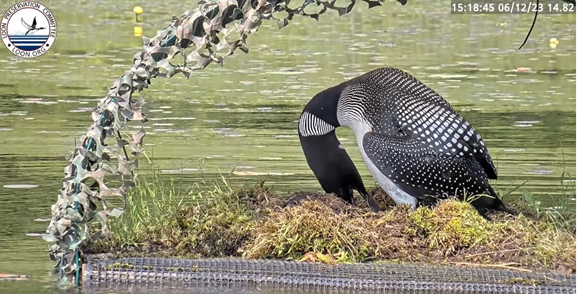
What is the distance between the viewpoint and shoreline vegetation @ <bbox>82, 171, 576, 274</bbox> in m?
8.22

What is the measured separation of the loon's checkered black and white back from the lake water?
154 centimetres

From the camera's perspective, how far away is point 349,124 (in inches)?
367

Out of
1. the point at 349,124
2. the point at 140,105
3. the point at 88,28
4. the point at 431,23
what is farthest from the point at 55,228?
the point at 431,23

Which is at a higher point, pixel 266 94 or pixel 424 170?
pixel 424 170

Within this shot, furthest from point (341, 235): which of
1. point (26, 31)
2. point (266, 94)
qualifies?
point (26, 31)

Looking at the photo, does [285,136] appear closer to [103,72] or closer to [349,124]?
[349,124]

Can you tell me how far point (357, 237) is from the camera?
834cm

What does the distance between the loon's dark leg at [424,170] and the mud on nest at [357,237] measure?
0.21m

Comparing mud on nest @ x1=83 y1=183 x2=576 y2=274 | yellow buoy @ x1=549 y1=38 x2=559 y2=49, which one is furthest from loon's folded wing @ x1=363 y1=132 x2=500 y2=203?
yellow buoy @ x1=549 y1=38 x2=559 y2=49

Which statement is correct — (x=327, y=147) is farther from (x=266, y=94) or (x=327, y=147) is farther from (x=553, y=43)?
(x=553, y=43)

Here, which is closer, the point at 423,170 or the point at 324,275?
the point at 324,275

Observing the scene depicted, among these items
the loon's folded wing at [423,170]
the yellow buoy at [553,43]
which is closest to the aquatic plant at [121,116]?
the loon's folded wing at [423,170]

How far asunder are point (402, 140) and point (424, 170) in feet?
0.86

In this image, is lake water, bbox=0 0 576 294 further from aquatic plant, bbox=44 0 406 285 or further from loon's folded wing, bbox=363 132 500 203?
loon's folded wing, bbox=363 132 500 203
